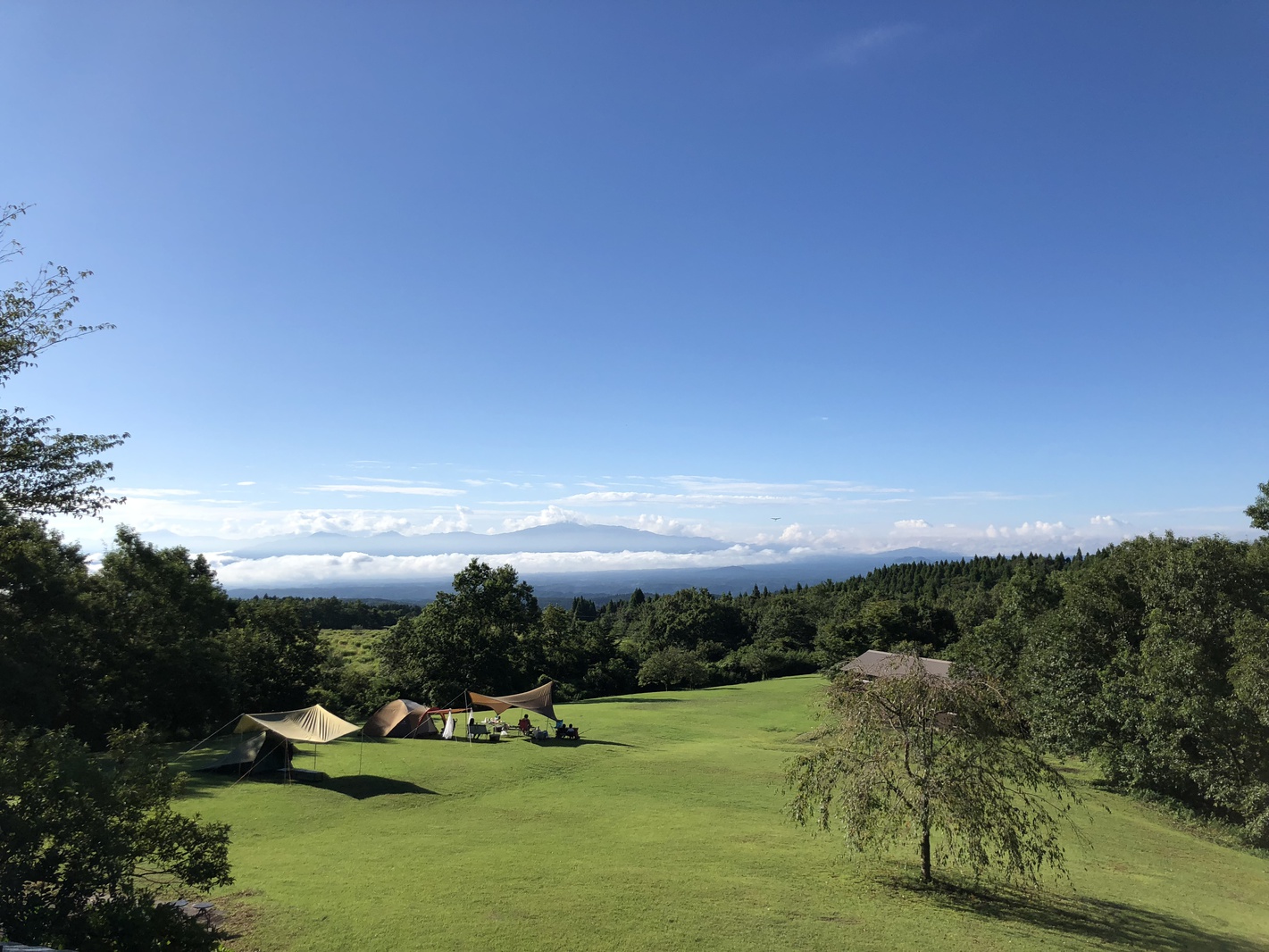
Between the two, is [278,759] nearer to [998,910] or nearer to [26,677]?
[26,677]

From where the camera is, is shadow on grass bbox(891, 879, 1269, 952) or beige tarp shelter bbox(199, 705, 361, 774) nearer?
shadow on grass bbox(891, 879, 1269, 952)

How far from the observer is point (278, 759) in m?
18.4

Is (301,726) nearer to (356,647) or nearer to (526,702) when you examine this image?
(526,702)

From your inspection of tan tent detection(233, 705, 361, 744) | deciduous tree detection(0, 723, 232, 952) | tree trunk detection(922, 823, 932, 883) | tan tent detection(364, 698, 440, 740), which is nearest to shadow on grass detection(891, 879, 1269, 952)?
tree trunk detection(922, 823, 932, 883)

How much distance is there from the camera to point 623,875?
37.4ft

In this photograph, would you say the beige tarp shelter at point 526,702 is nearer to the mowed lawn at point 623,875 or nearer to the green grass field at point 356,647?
the mowed lawn at point 623,875

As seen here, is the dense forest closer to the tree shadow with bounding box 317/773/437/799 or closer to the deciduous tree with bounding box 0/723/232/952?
the deciduous tree with bounding box 0/723/232/952

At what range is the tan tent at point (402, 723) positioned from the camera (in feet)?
80.9

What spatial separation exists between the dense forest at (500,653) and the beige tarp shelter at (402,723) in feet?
23.5

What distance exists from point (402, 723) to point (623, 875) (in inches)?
654

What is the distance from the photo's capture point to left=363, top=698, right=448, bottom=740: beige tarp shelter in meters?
24.7

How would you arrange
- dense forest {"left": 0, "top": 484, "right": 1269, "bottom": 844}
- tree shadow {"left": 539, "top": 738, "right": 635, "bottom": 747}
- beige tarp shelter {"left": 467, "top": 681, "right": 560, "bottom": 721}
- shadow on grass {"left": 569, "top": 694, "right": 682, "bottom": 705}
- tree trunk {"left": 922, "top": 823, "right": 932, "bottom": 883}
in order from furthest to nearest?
shadow on grass {"left": 569, "top": 694, "right": 682, "bottom": 705} → beige tarp shelter {"left": 467, "top": 681, "right": 560, "bottom": 721} → tree shadow {"left": 539, "top": 738, "right": 635, "bottom": 747} → dense forest {"left": 0, "top": 484, "right": 1269, "bottom": 844} → tree trunk {"left": 922, "top": 823, "right": 932, "bottom": 883}

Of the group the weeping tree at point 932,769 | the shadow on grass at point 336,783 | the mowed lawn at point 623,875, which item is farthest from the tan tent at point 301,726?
the weeping tree at point 932,769

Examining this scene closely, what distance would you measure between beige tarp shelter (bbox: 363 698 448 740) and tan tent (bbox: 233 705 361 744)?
5910 mm
